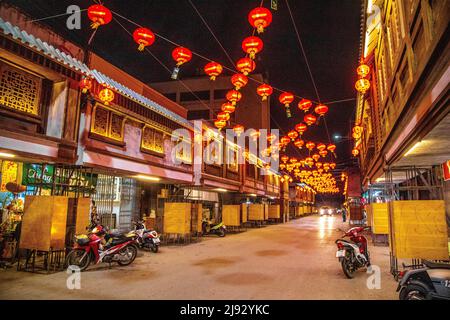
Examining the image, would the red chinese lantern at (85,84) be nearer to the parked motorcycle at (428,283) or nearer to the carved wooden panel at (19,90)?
the carved wooden panel at (19,90)

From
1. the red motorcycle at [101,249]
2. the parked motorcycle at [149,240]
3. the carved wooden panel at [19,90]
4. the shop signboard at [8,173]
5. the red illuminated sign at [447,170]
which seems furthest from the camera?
the parked motorcycle at [149,240]

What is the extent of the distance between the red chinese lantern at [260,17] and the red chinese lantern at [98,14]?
400 cm

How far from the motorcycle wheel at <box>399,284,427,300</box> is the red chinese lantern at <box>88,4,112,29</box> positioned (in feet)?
31.1

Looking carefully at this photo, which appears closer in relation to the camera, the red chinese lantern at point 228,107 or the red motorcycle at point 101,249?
the red motorcycle at point 101,249

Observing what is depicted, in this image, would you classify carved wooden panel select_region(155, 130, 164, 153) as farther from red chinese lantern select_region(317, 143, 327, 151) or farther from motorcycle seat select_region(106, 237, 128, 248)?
red chinese lantern select_region(317, 143, 327, 151)

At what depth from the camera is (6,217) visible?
37.4 feet

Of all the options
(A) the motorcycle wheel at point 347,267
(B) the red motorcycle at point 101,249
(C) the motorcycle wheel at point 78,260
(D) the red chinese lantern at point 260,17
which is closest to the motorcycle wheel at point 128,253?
(B) the red motorcycle at point 101,249

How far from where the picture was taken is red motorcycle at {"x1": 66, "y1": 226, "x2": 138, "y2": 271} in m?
9.45

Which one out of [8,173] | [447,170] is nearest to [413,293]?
[447,170]

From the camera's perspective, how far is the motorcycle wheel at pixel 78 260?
9.40 metres

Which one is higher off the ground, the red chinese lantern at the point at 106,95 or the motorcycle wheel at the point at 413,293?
the red chinese lantern at the point at 106,95

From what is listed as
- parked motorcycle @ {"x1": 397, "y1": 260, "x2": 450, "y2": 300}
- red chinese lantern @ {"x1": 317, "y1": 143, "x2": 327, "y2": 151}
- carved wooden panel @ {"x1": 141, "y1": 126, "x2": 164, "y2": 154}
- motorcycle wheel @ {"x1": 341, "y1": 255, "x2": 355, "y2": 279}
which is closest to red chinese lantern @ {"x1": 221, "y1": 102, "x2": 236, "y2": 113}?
carved wooden panel @ {"x1": 141, "y1": 126, "x2": 164, "y2": 154}

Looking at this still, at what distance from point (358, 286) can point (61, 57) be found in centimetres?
1088
